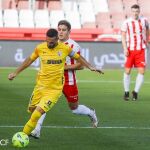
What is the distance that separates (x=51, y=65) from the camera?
1117 centimetres

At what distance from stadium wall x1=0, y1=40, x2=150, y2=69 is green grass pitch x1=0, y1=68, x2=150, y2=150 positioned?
20.7 ft

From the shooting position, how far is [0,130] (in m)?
12.1

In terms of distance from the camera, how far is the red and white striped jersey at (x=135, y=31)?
19062 millimetres

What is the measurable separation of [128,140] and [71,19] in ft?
88.5

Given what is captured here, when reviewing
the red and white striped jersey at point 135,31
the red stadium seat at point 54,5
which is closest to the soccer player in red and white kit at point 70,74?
the red and white striped jersey at point 135,31

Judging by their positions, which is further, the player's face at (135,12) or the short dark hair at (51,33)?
the player's face at (135,12)

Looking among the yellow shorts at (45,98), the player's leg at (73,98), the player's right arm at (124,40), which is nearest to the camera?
the yellow shorts at (45,98)

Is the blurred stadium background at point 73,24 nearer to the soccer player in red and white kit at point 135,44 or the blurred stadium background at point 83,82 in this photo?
the blurred stadium background at point 83,82

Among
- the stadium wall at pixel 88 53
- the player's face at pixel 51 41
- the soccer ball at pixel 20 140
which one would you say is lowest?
the stadium wall at pixel 88 53

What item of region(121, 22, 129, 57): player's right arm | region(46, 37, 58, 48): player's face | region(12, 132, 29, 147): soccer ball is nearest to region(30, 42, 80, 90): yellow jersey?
region(46, 37, 58, 48): player's face

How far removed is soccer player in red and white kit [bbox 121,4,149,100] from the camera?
18844 millimetres

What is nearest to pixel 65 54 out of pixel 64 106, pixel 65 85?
pixel 65 85

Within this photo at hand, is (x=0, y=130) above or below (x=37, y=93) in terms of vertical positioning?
below

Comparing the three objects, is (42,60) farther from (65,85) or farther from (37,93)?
(65,85)
